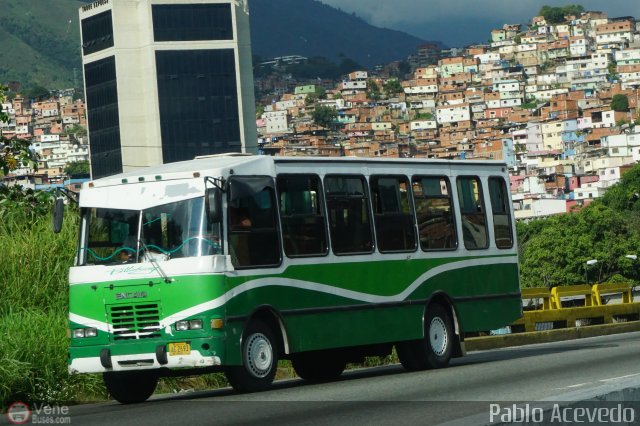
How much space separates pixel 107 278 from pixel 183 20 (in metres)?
139

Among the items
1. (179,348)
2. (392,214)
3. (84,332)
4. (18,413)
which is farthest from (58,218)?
(392,214)

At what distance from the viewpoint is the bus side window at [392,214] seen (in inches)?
719

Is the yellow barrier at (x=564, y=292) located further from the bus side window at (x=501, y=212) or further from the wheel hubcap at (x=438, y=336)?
the wheel hubcap at (x=438, y=336)

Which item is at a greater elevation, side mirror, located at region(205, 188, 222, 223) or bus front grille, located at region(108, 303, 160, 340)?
side mirror, located at region(205, 188, 222, 223)

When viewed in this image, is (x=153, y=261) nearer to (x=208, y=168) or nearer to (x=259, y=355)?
(x=208, y=168)

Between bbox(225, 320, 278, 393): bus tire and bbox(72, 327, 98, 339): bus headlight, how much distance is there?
1.42 metres

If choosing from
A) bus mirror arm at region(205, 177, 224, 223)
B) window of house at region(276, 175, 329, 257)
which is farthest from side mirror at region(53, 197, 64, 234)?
window of house at region(276, 175, 329, 257)

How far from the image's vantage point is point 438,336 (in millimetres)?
19141

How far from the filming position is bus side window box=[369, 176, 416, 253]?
18.2 meters

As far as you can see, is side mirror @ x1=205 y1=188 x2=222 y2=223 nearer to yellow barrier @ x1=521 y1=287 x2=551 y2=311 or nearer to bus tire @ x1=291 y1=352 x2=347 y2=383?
bus tire @ x1=291 y1=352 x2=347 y2=383

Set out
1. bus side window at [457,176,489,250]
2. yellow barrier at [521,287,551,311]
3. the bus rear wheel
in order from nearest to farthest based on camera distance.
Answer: the bus rear wheel
bus side window at [457,176,489,250]
yellow barrier at [521,287,551,311]

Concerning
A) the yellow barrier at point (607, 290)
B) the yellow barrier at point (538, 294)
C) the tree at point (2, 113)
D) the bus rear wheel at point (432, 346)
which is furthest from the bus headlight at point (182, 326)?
the yellow barrier at point (607, 290)

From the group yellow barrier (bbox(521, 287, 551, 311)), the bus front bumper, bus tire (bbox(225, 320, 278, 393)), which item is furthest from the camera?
yellow barrier (bbox(521, 287, 551, 311))

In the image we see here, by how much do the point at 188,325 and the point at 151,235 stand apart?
1.11 m
